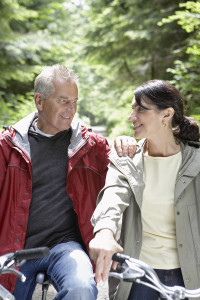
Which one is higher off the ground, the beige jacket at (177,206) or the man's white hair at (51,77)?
the man's white hair at (51,77)

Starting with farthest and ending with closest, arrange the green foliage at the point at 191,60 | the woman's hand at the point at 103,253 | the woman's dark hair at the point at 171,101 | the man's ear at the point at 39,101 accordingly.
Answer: the green foliage at the point at 191,60 → the man's ear at the point at 39,101 → the woman's dark hair at the point at 171,101 → the woman's hand at the point at 103,253

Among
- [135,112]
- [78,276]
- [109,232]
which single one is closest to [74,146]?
[135,112]

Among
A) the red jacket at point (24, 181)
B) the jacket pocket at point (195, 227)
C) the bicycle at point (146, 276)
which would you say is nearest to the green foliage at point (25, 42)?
the red jacket at point (24, 181)

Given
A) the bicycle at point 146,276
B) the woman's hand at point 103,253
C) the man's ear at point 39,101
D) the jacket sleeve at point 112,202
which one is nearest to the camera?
the bicycle at point 146,276

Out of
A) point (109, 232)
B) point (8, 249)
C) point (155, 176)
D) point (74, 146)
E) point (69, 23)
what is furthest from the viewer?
point (69, 23)

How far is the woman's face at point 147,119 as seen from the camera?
2451 mm

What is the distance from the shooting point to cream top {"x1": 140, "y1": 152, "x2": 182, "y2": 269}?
2375mm

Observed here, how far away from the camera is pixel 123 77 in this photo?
13133 millimetres

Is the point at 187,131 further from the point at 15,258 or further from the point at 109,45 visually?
the point at 109,45

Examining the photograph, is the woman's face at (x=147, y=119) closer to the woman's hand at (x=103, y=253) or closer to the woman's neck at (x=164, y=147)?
the woman's neck at (x=164, y=147)

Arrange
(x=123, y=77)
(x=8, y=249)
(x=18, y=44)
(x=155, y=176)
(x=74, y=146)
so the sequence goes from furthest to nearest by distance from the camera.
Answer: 1. (x=123, y=77)
2. (x=18, y=44)
3. (x=74, y=146)
4. (x=8, y=249)
5. (x=155, y=176)

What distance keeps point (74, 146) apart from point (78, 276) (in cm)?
94

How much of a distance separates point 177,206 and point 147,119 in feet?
1.68

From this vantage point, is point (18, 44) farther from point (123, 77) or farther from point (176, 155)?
point (176, 155)
